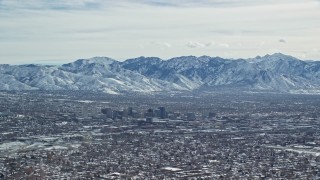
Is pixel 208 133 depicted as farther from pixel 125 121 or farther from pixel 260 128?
pixel 125 121

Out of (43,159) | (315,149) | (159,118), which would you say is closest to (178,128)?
(159,118)

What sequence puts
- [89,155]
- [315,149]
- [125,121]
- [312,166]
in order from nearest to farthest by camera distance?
[312,166] → [89,155] → [315,149] → [125,121]

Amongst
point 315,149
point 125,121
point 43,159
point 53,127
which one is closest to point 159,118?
point 125,121

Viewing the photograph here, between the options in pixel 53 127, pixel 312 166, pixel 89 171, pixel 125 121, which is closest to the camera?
pixel 89 171

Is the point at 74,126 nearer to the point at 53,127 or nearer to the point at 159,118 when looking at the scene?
the point at 53,127

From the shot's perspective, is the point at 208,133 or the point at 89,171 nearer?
the point at 89,171

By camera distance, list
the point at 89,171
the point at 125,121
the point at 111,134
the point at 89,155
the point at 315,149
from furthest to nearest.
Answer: the point at 125,121
the point at 111,134
the point at 315,149
the point at 89,155
the point at 89,171

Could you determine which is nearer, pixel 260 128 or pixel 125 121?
pixel 260 128

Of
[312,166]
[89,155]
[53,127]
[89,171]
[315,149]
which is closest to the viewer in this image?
[89,171]
